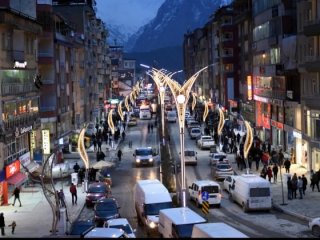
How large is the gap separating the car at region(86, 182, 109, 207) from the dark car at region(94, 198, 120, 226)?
5.95m

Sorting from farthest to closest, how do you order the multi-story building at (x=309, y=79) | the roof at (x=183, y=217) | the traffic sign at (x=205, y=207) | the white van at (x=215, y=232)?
the multi-story building at (x=309, y=79) → the traffic sign at (x=205, y=207) → the roof at (x=183, y=217) → the white van at (x=215, y=232)

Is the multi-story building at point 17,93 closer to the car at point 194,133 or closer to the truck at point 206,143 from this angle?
the truck at point 206,143

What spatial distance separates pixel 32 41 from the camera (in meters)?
59.1

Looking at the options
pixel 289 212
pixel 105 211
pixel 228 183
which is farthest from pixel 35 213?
pixel 289 212

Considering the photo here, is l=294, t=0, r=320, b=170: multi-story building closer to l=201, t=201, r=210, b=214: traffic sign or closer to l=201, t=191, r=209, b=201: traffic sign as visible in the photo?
l=201, t=191, r=209, b=201: traffic sign

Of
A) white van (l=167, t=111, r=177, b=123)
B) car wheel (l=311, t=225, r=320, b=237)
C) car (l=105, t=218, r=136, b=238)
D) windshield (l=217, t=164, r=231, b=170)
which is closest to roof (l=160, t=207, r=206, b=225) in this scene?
car (l=105, t=218, r=136, b=238)

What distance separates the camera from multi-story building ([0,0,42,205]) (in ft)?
149

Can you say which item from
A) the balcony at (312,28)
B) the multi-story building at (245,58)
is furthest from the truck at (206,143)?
the balcony at (312,28)

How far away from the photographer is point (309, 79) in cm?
5688

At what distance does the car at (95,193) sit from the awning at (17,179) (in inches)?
204

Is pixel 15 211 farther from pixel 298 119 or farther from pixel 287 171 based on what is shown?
pixel 298 119

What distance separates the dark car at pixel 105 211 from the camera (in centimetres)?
3438

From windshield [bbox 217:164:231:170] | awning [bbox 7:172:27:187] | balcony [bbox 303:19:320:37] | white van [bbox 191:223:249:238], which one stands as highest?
balcony [bbox 303:19:320:37]

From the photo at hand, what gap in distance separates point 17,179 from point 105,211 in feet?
42.1
